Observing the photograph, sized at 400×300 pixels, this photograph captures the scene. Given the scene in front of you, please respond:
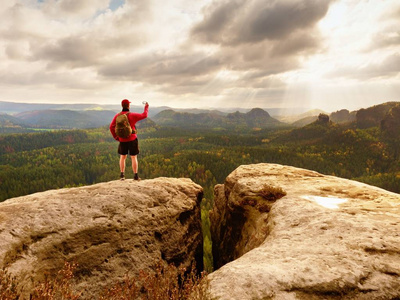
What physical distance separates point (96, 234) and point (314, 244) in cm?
872

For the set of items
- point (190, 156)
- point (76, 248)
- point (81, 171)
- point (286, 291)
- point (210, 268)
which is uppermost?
point (286, 291)

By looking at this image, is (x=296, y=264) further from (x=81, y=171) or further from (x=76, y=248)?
(x=81, y=171)

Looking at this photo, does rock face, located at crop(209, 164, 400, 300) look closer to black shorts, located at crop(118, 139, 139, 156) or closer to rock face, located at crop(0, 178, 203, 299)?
rock face, located at crop(0, 178, 203, 299)

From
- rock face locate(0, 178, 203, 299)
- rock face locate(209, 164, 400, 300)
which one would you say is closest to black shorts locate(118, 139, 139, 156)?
rock face locate(0, 178, 203, 299)

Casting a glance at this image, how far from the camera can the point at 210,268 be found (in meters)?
16.3

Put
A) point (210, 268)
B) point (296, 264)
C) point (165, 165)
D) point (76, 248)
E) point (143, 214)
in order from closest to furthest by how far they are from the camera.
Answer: point (296, 264), point (76, 248), point (143, 214), point (210, 268), point (165, 165)

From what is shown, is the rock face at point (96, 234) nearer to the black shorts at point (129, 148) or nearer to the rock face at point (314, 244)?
the black shorts at point (129, 148)

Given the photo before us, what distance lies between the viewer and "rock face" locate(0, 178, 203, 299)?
8063 mm

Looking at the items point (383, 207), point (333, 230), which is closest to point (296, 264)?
point (333, 230)

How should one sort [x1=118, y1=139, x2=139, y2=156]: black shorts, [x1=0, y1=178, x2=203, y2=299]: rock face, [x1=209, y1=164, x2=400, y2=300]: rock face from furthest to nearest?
[x1=118, y1=139, x2=139, y2=156]: black shorts
[x1=0, y1=178, x2=203, y2=299]: rock face
[x1=209, y1=164, x2=400, y2=300]: rock face

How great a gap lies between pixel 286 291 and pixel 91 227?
822 centimetres

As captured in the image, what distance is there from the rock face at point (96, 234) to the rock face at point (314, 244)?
4328 mm

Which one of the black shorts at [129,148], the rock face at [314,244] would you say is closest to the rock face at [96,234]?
the black shorts at [129,148]

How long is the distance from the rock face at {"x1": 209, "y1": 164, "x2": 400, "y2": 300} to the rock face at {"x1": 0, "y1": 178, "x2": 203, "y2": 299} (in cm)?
433
